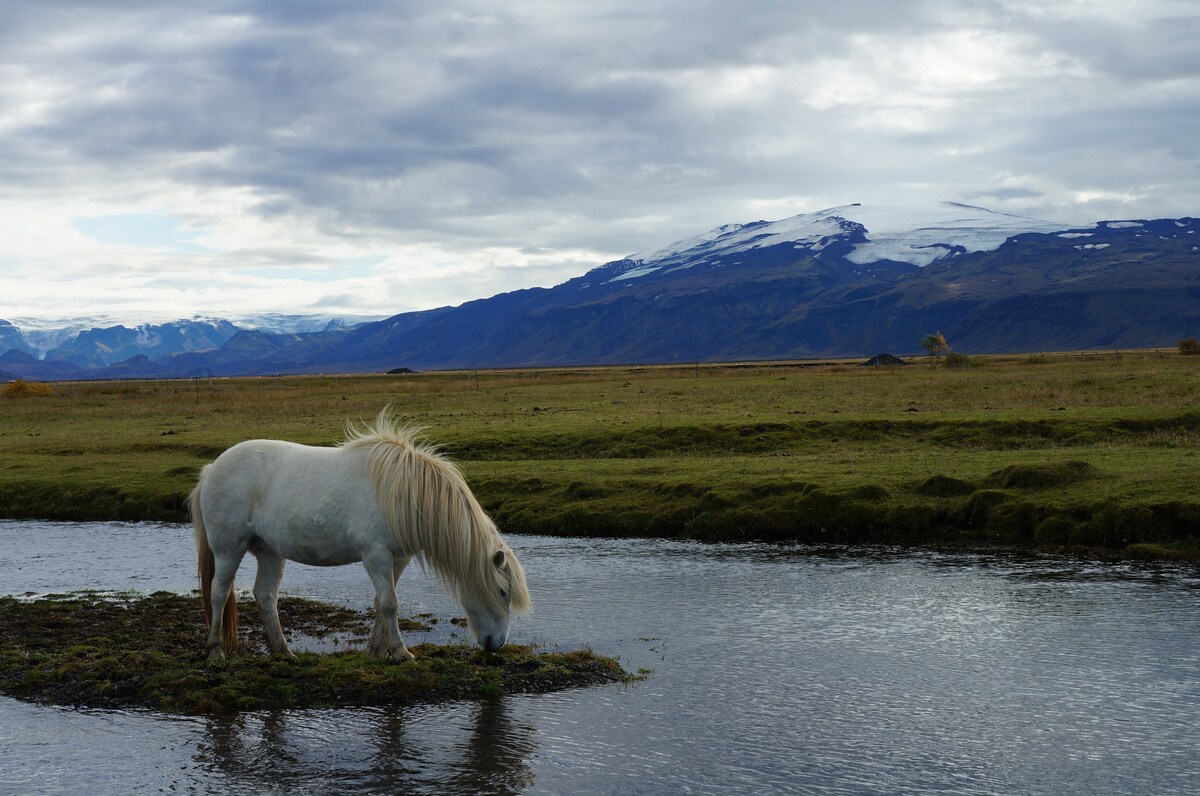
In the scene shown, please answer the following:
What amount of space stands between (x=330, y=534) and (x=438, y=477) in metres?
1.57

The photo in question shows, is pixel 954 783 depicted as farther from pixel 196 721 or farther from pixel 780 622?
pixel 196 721

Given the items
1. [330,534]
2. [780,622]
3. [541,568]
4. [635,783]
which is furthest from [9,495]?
[635,783]

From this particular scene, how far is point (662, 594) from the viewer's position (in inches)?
691

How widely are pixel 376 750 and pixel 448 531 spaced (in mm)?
2872

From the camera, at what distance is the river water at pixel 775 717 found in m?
9.74

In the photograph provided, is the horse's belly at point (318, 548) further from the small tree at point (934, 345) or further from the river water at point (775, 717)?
the small tree at point (934, 345)

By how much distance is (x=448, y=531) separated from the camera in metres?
12.6

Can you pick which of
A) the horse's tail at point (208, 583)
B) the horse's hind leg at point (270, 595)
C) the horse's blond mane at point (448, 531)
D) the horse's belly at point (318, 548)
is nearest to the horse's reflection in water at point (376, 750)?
the horse's blond mane at point (448, 531)

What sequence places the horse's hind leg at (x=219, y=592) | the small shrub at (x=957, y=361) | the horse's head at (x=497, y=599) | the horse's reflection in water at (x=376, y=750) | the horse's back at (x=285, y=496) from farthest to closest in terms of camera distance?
the small shrub at (x=957, y=361) < the horse's hind leg at (x=219, y=592) < the horse's back at (x=285, y=496) < the horse's head at (x=497, y=599) < the horse's reflection in water at (x=376, y=750)

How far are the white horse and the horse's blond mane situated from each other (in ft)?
0.04

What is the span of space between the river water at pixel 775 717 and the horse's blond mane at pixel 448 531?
140 centimetres

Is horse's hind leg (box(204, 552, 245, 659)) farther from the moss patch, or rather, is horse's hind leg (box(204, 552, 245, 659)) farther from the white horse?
the moss patch

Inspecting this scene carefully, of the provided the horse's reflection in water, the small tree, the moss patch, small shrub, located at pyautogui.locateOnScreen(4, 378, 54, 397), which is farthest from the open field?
the small tree

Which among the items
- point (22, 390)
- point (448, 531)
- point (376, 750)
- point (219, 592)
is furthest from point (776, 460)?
point (22, 390)
